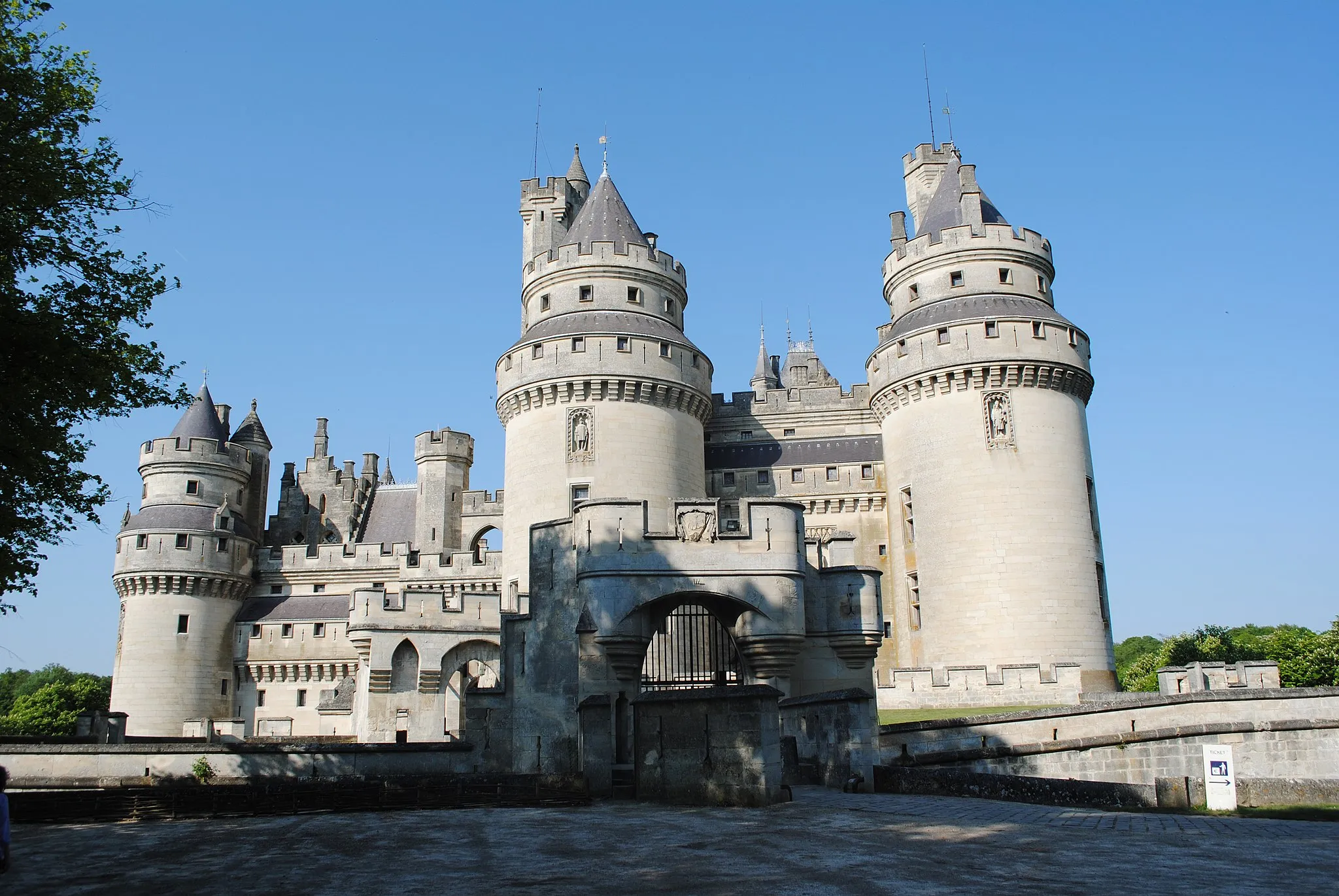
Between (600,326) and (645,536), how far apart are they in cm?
1726

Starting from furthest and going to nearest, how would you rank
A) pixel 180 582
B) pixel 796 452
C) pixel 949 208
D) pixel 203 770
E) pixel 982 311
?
1. pixel 180 582
2. pixel 796 452
3. pixel 949 208
4. pixel 982 311
5. pixel 203 770

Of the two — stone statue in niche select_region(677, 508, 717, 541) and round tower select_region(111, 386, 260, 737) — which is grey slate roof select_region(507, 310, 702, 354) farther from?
round tower select_region(111, 386, 260, 737)

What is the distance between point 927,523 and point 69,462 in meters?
26.2

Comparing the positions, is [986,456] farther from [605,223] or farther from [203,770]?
[203,770]

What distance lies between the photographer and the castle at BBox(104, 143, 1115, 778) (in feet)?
69.8

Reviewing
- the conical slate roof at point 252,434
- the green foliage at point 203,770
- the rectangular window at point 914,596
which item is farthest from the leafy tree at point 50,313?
the conical slate roof at point 252,434

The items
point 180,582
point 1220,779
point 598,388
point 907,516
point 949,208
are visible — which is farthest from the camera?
point 180,582

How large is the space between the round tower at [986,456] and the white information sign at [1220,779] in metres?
18.7

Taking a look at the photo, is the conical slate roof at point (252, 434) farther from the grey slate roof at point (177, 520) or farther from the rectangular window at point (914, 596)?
the rectangular window at point (914, 596)

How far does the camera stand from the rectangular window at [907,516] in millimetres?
37625

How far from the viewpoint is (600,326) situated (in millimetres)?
36781

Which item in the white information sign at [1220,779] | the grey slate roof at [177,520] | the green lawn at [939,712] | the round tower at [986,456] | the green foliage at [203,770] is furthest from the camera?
the grey slate roof at [177,520]

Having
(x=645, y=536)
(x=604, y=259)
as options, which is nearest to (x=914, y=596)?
(x=604, y=259)

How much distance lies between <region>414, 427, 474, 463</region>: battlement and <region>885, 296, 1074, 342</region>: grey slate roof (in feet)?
73.6
